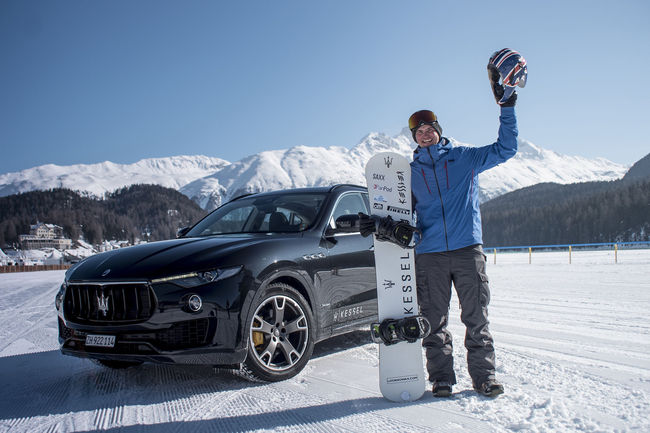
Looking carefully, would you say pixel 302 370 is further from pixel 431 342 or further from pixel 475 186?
pixel 475 186

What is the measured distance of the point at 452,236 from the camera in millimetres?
3297

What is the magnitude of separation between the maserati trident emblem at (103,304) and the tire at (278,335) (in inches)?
40.5

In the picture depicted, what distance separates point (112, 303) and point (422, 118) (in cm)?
261

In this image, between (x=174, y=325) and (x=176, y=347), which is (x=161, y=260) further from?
(x=176, y=347)

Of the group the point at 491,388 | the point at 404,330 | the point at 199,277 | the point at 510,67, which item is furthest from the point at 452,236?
the point at 199,277

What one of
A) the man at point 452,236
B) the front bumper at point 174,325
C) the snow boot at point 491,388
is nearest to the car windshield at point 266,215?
the front bumper at point 174,325

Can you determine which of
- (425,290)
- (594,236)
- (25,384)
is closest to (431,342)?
(425,290)

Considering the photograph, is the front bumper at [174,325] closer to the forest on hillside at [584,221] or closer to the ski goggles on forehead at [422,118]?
the ski goggles on forehead at [422,118]

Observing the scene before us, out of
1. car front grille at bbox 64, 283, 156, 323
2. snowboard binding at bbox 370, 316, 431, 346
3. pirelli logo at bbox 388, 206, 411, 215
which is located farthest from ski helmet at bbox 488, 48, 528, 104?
car front grille at bbox 64, 283, 156, 323

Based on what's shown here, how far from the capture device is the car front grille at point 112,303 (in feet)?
10.6

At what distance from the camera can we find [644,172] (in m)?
151

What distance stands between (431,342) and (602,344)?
2355 mm

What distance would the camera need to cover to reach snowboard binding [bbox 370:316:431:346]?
3.13 metres

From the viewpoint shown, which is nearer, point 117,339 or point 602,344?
point 117,339
